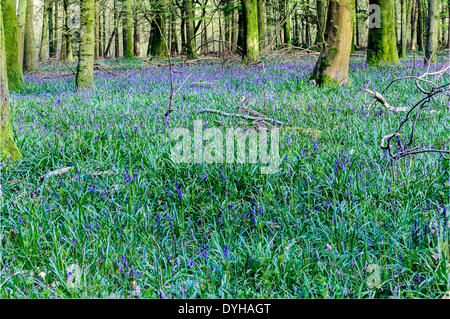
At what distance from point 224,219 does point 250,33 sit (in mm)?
14442

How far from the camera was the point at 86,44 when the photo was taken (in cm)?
1053

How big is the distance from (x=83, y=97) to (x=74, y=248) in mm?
6740

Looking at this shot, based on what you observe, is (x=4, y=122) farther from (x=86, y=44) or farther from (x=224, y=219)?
(x=86, y=44)

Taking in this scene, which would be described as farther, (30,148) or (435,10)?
(435,10)

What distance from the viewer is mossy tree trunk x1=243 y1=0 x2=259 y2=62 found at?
1636cm

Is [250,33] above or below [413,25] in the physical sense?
below

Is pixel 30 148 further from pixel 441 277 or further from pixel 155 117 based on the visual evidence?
pixel 441 277

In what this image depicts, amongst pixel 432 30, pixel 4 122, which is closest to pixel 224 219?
pixel 4 122

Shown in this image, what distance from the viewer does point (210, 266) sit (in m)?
2.58

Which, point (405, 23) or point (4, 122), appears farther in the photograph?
point (405, 23)

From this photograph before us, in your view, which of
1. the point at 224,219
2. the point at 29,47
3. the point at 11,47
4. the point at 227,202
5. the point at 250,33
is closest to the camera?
the point at 224,219

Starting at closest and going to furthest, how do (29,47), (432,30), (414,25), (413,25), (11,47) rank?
(432,30) < (11,47) < (29,47) < (414,25) < (413,25)
